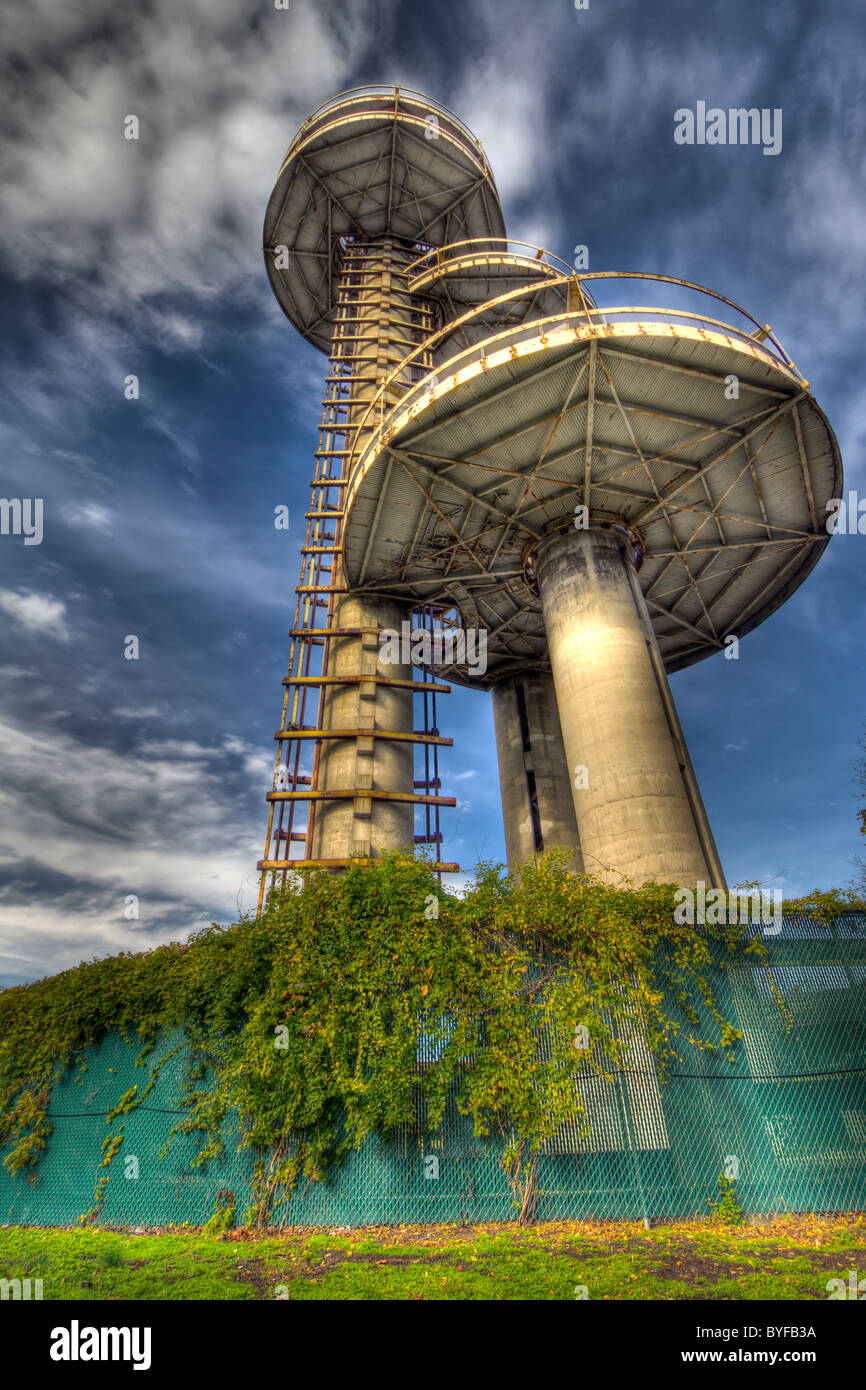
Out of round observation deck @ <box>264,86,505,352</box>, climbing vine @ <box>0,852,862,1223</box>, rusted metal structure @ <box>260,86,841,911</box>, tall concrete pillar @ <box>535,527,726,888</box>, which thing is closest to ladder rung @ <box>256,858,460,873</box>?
rusted metal structure @ <box>260,86,841,911</box>

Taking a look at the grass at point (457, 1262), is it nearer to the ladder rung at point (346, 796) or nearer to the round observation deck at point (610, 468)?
the ladder rung at point (346, 796)

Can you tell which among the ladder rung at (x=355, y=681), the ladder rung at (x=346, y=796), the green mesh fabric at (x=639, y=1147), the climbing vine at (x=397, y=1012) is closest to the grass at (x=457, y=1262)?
the green mesh fabric at (x=639, y=1147)

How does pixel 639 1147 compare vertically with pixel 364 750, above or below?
below

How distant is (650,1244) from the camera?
8.00 m

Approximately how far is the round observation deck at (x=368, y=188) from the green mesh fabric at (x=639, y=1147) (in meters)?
44.5

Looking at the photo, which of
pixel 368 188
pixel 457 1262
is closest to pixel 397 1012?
pixel 457 1262

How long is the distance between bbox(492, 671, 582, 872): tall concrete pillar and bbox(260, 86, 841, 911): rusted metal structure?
0.37 feet

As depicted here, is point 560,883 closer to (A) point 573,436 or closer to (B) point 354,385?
(A) point 573,436

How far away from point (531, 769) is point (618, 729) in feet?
36.8

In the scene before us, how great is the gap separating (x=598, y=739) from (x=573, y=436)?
10.1 meters

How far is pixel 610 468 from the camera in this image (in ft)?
72.7

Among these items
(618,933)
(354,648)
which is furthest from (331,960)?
(354,648)

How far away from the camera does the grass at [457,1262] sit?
6457 millimetres

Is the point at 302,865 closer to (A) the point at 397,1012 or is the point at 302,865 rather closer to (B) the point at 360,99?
(A) the point at 397,1012
